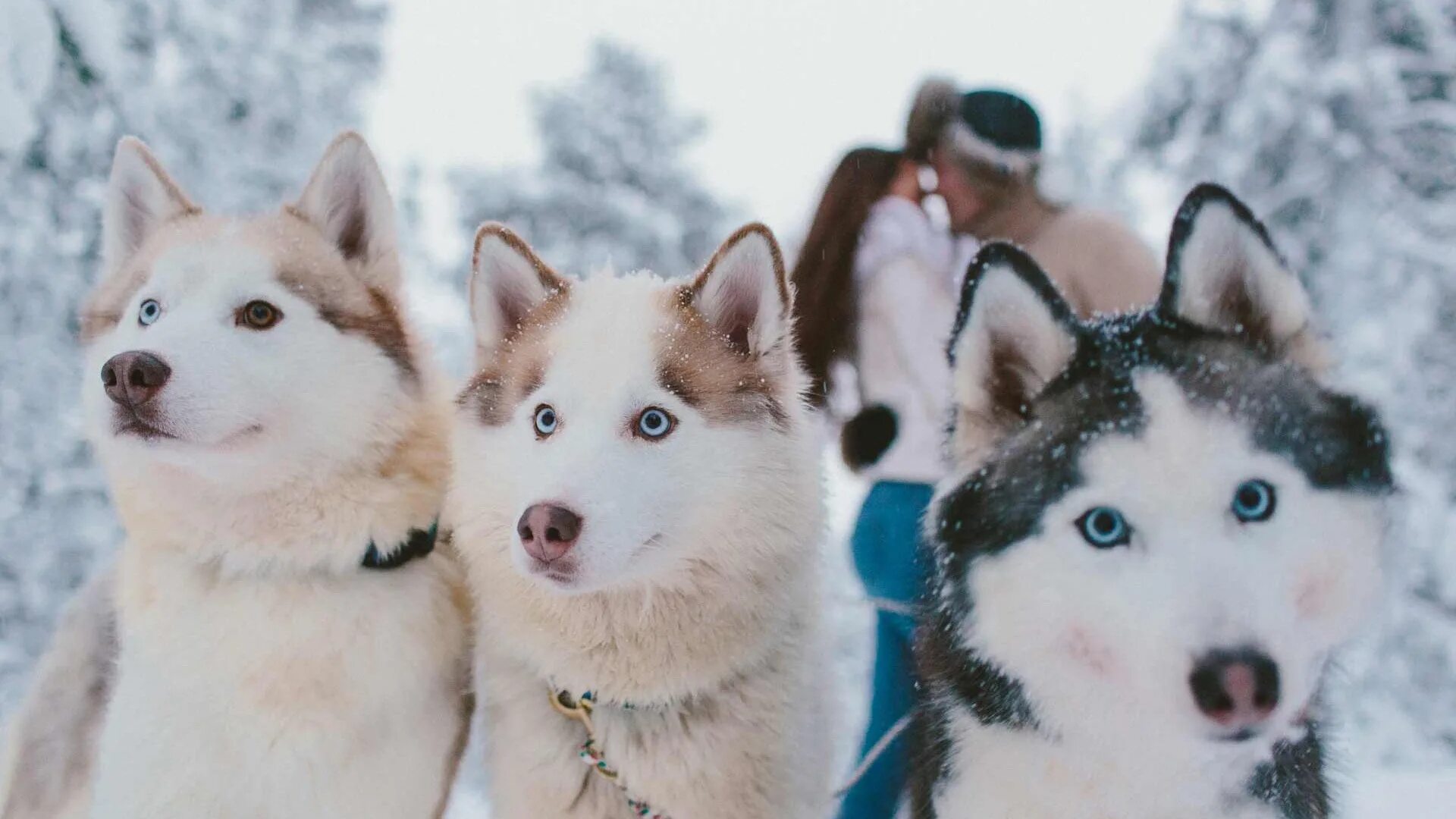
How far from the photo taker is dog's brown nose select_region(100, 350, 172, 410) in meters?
1.99

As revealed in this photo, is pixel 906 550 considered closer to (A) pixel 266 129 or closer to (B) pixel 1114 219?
(B) pixel 1114 219

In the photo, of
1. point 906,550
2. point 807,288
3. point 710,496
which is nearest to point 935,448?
point 906,550

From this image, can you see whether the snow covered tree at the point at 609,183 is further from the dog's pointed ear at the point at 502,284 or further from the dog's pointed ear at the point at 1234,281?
the dog's pointed ear at the point at 1234,281

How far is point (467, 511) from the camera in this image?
219 centimetres

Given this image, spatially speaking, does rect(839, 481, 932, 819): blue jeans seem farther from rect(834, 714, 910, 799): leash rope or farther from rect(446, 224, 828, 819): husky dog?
rect(446, 224, 828, 819): husky dog

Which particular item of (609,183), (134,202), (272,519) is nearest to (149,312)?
(134,202)

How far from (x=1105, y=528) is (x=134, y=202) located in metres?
2.60

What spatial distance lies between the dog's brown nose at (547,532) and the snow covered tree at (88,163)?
4072 millimetres

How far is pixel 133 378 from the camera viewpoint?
1.99m

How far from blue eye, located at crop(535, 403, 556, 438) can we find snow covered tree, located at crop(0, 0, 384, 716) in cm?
376

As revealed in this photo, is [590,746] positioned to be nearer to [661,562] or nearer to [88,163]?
[661,562]

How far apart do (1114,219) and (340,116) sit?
6598mm

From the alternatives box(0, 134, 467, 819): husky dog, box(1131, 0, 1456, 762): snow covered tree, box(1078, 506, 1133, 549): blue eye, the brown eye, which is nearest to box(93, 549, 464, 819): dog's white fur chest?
box(0, 134, 467, 819): husky dog

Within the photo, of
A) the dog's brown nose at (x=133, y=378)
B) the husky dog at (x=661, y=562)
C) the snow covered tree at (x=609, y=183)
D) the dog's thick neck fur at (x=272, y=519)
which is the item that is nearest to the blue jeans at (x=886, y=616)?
the husky dog at (x=661, y=562)
